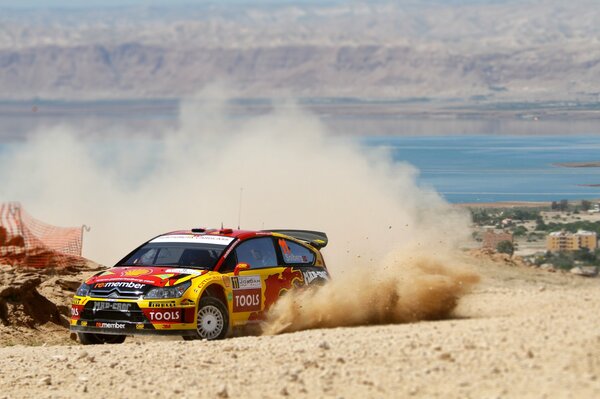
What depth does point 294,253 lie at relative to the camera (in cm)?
1552

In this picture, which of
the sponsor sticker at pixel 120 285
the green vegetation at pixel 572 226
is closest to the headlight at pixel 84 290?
the sponsor sticker at pixel 120 285

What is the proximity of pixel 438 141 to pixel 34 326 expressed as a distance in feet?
223

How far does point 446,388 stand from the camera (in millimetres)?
10000

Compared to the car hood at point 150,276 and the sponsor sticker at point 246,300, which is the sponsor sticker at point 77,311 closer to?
the car hood at point 150,276

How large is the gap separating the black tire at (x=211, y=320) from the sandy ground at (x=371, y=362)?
0.82 m

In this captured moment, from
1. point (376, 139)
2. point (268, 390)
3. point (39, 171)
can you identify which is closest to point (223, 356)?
point (268, 390)

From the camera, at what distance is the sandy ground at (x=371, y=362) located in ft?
33.1

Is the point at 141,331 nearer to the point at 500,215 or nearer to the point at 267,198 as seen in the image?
the point at 500,215

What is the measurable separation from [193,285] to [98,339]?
58.2 inches

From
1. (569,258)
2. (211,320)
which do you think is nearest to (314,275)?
(211,320)

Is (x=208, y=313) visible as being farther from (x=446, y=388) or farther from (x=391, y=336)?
(x=446, y=388)

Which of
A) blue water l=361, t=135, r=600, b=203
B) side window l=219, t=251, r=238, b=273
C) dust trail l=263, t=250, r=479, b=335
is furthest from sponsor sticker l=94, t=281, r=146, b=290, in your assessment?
blue water l=361, t=135, r=600, b=203

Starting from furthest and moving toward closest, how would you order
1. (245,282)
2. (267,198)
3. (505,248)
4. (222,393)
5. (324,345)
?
(267,198) → (505,248) → (245,282) → (324,345) → (222,393)

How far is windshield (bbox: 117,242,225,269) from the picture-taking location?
48.1 ft
